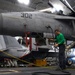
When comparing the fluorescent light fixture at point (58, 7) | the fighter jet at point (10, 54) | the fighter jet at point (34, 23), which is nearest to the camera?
the fighter jet at point (34, 23)

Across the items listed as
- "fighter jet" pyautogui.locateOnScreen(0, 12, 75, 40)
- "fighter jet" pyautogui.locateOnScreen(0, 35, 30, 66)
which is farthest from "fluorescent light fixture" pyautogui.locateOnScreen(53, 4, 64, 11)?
"fighter jet" pyautogui.locateOnScreen(0, 35, 30, 66)

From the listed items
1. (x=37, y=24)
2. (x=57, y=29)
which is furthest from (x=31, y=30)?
(x=57, y=29)

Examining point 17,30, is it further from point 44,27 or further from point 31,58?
point 31,58

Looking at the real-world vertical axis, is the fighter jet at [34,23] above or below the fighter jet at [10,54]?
above

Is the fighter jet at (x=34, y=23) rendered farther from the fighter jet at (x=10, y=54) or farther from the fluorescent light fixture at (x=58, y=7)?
the fighter jet at (x=10, y=54)

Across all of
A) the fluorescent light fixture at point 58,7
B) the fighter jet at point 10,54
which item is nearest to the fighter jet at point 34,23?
the fluorescent light fixture at point 58,7

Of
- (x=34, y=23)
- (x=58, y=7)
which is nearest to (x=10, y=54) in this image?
(x=58, y=7)

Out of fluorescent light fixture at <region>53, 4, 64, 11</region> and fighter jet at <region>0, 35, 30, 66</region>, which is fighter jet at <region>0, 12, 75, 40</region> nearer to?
fluorescent light fixture at <region>53, 4, 64, 11</region>

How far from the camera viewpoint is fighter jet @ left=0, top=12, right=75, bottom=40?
8.17 metres

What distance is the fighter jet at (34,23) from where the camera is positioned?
322 inches

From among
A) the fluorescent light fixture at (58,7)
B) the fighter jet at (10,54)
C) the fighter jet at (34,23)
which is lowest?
the fighter jet at (10,54)

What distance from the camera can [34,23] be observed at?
884 cm

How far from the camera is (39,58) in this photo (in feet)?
42.0

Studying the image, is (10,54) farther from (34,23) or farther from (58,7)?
(34,23)
